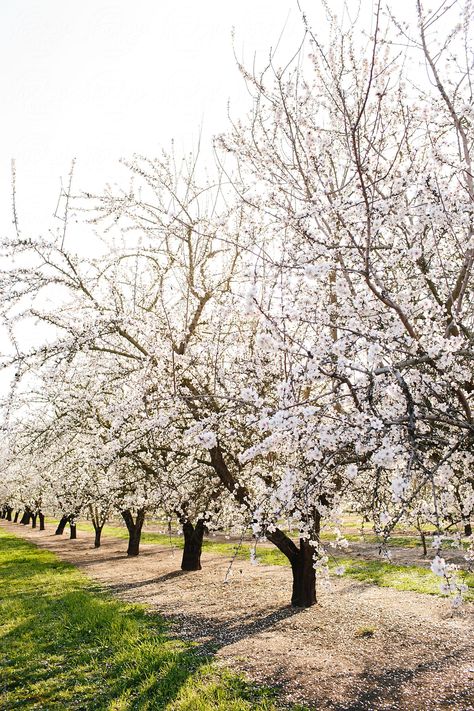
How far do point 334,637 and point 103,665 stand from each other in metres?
3.89

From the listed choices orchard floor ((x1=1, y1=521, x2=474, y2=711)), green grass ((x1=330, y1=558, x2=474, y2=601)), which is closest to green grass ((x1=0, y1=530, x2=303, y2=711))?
orchard floor ((x1=1, y1=521, x2=474, y2=711))

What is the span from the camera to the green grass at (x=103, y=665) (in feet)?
21.3

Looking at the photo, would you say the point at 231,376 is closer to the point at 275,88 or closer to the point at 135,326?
the point at 135,326

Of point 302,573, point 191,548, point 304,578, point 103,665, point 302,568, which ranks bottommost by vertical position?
point 103,665

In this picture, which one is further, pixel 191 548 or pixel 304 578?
pixel 191 548

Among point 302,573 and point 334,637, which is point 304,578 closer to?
point 302,573

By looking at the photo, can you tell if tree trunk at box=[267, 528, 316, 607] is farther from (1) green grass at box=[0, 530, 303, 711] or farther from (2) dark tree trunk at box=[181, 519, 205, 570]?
(2) dark tree trunk at box=[181, 519, 205, 570]

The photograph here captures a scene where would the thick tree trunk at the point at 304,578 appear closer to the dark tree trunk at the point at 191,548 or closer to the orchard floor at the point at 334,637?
the orchard floor at the point at 334,637

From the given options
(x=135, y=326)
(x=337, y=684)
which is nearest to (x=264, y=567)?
(x=337, y=684)

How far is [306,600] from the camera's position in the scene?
11219 millimetres

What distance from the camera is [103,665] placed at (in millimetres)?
7977

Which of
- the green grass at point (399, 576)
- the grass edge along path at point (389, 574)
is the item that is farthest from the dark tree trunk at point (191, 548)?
the green grass at point (399, 576)

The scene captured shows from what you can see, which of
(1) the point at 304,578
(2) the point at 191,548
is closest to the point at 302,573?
(1) the point at 304,578

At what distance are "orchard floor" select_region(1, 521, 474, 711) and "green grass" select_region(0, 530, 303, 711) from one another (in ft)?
1.86
